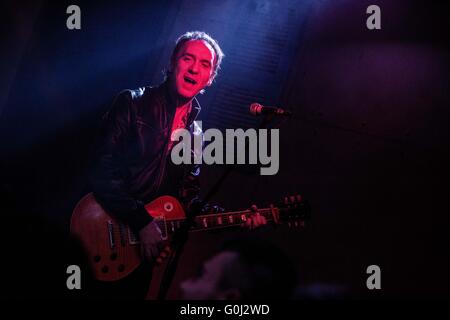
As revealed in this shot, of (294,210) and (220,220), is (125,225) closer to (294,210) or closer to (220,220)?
(220,220)

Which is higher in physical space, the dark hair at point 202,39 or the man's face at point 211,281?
the dark hair at point 202,39

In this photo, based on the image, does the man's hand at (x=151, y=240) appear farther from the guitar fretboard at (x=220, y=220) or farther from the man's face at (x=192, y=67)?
the man's face at (x=192, y=67)

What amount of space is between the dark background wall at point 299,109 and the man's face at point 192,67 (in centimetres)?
13

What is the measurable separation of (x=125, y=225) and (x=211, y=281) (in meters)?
0.76

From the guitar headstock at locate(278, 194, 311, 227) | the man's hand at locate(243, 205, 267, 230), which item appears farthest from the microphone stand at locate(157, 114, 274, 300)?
the guitar headstock at locate(278, 194, 311, 227)

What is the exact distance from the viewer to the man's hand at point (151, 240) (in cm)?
355

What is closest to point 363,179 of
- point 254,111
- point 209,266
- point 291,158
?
point 291,158

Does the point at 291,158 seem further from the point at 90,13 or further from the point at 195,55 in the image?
the point at 90,13

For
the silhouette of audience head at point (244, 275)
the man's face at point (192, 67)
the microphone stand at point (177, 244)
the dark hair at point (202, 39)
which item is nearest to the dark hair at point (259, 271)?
the silhouette of audience head at point (244, 275)

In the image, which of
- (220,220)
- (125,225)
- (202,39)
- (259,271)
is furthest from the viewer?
(202,39)

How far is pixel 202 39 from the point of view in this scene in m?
3.82

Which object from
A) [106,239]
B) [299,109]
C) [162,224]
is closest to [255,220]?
[162,224]
